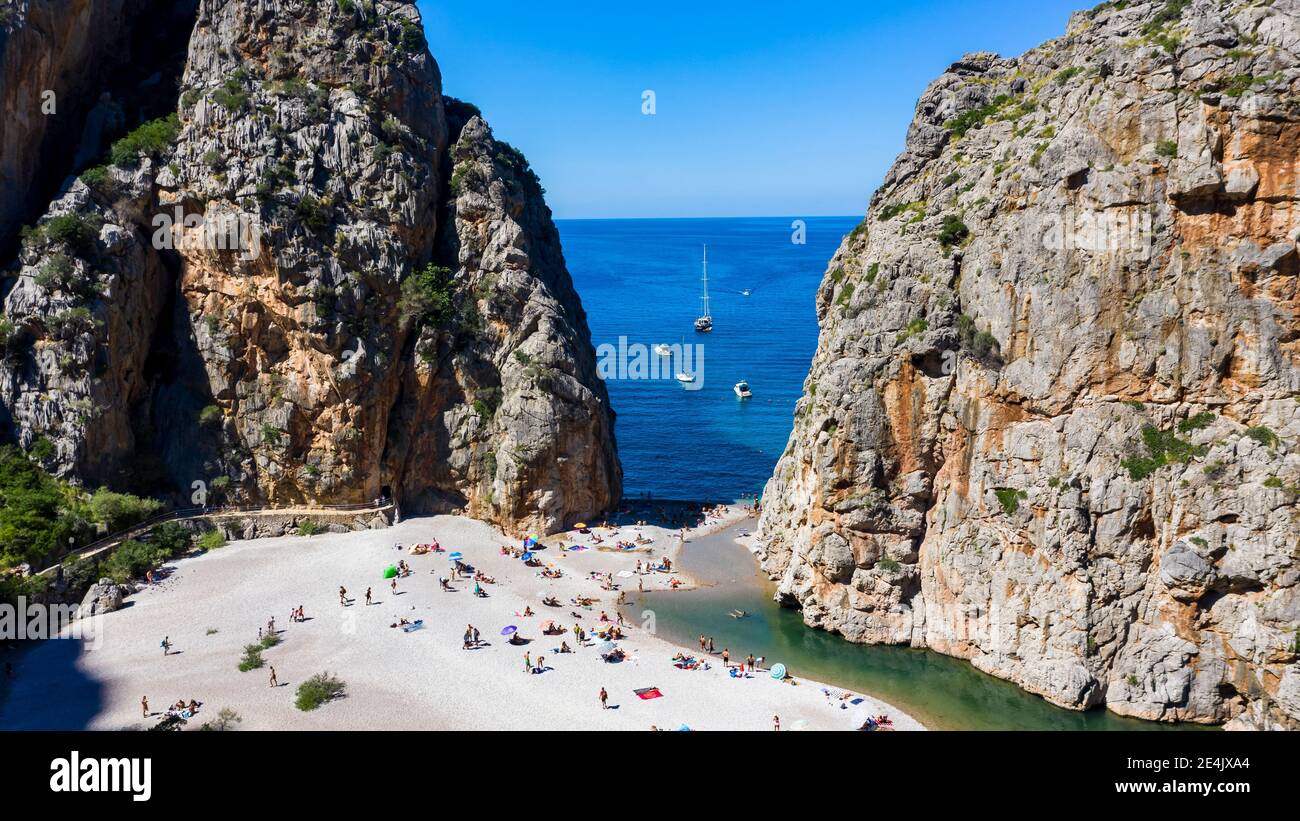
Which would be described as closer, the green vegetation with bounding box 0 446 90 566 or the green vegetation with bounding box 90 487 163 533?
the green vegetation with bounding box 0 446 90 566

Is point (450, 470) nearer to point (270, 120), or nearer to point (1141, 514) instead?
point (270, 120)

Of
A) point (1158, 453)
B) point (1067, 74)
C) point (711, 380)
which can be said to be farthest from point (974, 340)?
point (711, 380)

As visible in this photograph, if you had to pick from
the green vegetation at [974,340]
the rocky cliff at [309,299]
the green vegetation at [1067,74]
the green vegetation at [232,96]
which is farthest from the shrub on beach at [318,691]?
the green vegetation at [1067,74]

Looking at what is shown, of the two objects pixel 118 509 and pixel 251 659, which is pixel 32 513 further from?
pixel 251 659

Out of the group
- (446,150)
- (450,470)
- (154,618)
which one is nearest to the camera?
(154,618)

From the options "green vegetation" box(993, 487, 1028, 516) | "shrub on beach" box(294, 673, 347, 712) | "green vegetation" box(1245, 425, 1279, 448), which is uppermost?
"green vegetation" box(1245, 425, 1279, 448)

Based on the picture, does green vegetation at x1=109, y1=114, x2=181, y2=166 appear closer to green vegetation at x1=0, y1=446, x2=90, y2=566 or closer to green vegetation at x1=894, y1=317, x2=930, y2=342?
green vegetation at x1=0, y1=446, x2=90, y2=566

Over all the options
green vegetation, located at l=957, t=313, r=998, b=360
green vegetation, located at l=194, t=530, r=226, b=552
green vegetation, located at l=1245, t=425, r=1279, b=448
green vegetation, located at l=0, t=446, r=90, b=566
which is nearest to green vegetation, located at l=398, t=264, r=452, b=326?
green vegetation, located at l=194, t=530, r=226, b=552
